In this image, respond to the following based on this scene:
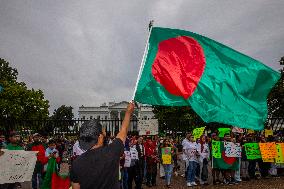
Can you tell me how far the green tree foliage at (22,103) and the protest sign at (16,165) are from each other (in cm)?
3993

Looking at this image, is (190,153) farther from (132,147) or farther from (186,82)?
(186,82)

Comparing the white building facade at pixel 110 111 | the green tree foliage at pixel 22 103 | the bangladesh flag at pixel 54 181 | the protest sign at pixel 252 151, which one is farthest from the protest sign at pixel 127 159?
the white building facade at pixel 110 111

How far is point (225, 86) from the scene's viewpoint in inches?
254

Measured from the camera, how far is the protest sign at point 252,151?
15.5 meters

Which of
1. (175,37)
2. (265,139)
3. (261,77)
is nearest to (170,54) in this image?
(175,37)

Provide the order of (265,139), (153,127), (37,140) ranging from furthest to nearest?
(153,127), (265,139), (37,140)

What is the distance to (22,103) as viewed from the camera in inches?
1957

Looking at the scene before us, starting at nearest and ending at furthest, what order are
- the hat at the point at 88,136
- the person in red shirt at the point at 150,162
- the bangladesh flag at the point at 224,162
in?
the hat at the point at 88,136 → the bangladesh flag at the point at 224,162 → the person in red shirt at the point at 150,162

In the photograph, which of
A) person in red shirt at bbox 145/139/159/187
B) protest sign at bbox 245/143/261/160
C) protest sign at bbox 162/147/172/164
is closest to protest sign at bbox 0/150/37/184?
person in red shirt at bbox 145/139/159/187

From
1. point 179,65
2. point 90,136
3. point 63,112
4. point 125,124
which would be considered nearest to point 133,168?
point 179,65

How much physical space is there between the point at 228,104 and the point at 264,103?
68 cm

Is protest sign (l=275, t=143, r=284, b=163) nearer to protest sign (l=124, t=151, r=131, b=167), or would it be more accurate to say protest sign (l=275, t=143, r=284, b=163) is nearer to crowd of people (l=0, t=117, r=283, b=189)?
crowd of people (l=0, t=117, r=283, b=189)

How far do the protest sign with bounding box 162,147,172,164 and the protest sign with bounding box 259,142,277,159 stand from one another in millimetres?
4531

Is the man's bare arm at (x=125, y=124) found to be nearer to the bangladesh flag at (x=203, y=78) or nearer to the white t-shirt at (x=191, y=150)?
the bangladesh flag at (x=203, y=78)
